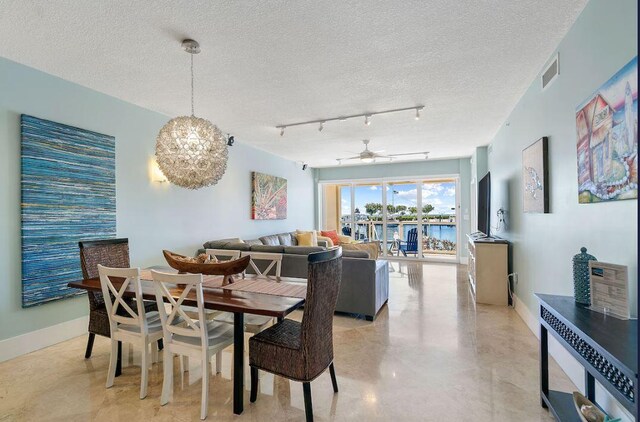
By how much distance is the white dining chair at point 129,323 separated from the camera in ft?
6.81

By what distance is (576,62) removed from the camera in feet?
7.22

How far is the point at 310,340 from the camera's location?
1.82m

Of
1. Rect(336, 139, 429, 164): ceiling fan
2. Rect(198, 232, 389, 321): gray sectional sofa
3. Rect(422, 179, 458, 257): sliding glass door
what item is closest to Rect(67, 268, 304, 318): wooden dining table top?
Rect(198, 232, 389, 321): gray sectional sofa

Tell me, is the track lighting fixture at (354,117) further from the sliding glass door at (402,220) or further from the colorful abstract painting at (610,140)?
the sliding glass door at (402,220)

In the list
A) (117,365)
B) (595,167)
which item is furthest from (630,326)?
(117,365)

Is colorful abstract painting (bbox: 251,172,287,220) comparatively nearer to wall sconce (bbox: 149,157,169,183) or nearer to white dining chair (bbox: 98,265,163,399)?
wall sconce (bbox: 149,157,169,183)

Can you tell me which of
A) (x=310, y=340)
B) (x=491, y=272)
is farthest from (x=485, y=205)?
(x=310, y=340)

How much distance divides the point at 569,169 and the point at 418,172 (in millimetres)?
5678

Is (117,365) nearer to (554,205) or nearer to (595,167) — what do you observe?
(595,167)

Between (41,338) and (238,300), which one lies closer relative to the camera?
(238,300)

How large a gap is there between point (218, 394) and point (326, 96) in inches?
122

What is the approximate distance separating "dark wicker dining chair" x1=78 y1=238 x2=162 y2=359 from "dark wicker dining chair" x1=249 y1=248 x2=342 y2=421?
140 cm

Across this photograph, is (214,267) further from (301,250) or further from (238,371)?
(301,250)

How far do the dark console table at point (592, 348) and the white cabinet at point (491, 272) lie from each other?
2.37m
